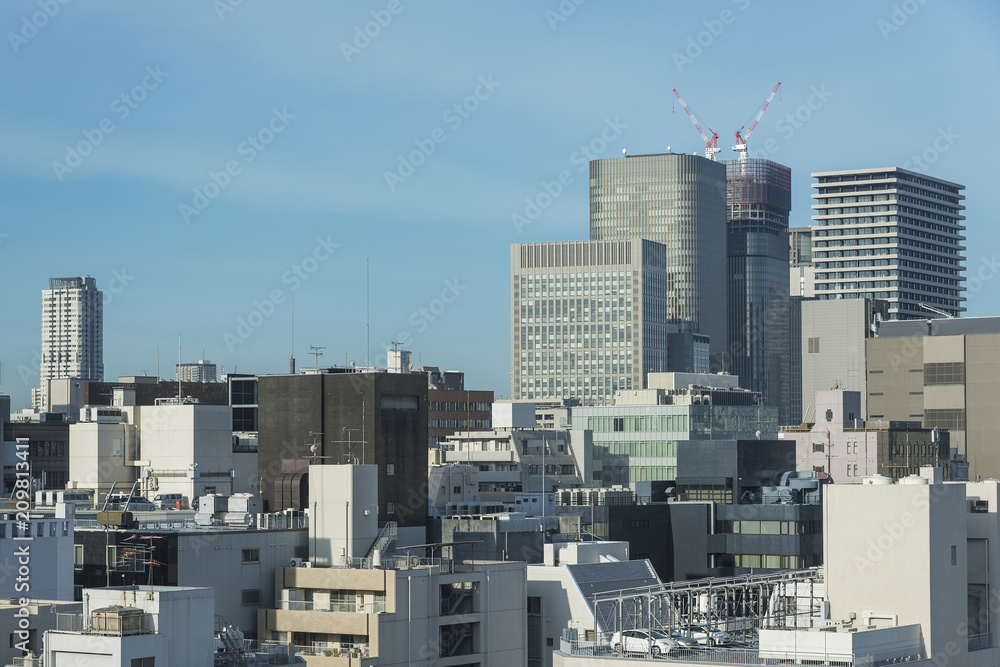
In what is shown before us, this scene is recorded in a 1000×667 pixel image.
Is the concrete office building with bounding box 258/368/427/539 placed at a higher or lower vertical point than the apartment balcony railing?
higher

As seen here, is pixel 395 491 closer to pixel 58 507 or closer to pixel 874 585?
pixel 58 507

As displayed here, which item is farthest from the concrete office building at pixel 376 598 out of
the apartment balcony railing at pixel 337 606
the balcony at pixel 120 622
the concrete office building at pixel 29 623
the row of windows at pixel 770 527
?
the row of windows at pixel 770 527

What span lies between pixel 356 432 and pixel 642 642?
187 feet

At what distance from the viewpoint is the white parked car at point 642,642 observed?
270ft

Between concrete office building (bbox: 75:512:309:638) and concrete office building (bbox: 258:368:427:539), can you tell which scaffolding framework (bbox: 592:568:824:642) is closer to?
concrete office building (bbox: 75:512:309:638)

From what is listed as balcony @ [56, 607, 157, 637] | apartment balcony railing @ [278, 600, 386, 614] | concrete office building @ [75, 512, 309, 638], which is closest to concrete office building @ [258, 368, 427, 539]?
concrete office building @ [75, 512, 309, 638]

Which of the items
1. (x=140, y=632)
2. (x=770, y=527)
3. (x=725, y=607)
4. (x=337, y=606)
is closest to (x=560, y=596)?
(x=725, y=607)

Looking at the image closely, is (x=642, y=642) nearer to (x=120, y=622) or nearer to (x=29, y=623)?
(x=120, y=622)

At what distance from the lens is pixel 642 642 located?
274 feet

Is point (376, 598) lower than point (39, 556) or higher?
lower

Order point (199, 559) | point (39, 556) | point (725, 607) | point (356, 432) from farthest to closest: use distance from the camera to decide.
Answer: point (356, 432)
point (199, 559)
point (39, 556)
point (725, 607)

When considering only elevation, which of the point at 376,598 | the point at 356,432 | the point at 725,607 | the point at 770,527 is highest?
the point at 356,432

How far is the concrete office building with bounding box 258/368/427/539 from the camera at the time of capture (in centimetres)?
13438

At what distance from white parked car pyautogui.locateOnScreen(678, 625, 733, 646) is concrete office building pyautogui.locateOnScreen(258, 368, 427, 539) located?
44.1m
